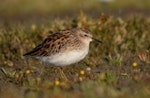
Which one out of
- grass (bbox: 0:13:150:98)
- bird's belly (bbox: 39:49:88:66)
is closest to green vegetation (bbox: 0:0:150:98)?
grass (bbox: 0:13:150:98)

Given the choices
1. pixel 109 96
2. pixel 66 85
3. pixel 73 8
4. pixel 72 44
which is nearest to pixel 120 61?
pixel 72 44

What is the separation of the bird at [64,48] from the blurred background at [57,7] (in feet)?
32.0

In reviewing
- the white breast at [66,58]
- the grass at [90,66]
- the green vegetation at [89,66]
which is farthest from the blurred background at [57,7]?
the white breast at [66,58]

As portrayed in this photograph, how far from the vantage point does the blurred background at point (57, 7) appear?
21453 millimetres

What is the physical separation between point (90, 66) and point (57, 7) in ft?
33.9

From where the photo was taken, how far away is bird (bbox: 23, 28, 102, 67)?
35.3 feet

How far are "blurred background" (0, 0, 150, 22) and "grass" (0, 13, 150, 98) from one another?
6.13 meters

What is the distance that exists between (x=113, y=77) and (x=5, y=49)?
408cm

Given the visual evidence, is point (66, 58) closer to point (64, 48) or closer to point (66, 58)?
point (66, 58)

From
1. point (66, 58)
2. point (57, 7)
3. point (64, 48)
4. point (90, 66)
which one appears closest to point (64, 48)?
point (64, 48)

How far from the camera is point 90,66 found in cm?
1195

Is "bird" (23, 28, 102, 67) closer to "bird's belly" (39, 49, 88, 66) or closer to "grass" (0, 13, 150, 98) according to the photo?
"bird's belly" (39, 49, 88, 66)

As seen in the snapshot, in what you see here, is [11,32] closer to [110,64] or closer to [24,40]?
[24,40]

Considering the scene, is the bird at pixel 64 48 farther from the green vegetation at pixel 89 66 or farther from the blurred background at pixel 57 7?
the blurred background at pixel 57 7
